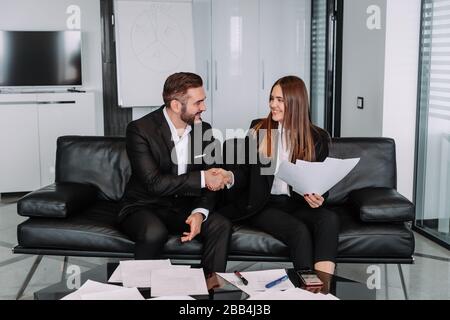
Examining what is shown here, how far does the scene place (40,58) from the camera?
5852mm

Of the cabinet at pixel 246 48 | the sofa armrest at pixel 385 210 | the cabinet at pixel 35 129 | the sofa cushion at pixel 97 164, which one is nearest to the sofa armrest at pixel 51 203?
the sofa cushion at pixel 97 164

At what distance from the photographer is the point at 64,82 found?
5.95 metres

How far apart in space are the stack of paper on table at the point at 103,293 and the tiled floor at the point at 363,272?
115 cm

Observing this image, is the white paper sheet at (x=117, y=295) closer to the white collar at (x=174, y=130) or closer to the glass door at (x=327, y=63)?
the white collar at (x=174, y=130)

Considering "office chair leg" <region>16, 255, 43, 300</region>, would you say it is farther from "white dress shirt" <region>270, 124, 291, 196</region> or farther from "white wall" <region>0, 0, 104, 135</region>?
"white wall" <region>0, 0, 104, 135</region>

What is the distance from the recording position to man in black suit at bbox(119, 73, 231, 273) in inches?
119

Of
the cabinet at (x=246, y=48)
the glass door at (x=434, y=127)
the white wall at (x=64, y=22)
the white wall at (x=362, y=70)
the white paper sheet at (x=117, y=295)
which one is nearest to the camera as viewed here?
the white paper sheet at (x=117, y=295)

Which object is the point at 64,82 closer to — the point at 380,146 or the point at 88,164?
the point at 88,164

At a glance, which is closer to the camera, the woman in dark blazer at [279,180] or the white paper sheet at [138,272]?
the white paper sheet at [138,272]

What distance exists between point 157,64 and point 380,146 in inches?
114

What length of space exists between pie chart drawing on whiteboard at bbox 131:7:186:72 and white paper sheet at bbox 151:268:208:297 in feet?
12.4

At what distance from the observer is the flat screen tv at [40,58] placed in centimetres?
577

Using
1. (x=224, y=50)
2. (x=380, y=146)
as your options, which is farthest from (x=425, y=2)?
(x=224, y=50)

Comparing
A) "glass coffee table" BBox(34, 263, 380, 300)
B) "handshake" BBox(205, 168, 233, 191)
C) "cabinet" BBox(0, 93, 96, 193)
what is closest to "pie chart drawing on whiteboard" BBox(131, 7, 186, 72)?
"cabinet" BBox(0, 93, 96, 193)
